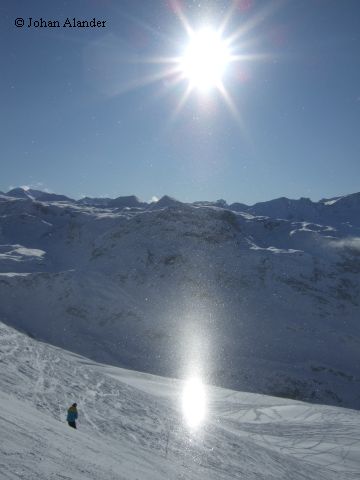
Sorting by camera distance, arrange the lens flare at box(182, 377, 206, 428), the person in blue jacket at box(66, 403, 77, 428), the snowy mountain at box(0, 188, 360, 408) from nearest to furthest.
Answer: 1. the person in blue jacket at box(66, 403, 77, 428)
2. the lens flare at box(182, 377, 206, 428)
3. the snowy mountain at box(0, 188, 360, 408)

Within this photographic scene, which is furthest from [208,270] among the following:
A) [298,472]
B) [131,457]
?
[131,457]

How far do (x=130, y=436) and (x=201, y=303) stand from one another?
78310 mm

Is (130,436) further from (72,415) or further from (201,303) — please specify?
(201,303)

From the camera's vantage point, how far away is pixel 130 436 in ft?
63.3

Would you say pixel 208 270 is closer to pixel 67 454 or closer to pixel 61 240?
pixel 61 240

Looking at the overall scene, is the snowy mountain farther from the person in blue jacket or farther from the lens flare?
the person in blue jacket

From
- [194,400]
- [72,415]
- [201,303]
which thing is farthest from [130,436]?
[201,303]

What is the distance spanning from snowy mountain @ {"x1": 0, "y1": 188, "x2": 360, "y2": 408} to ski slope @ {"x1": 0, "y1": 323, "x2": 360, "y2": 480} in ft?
110

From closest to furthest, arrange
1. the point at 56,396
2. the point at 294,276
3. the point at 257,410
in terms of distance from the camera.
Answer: the point at 56,396
the point at 257,410
the point at 294,276

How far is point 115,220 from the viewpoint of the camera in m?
169

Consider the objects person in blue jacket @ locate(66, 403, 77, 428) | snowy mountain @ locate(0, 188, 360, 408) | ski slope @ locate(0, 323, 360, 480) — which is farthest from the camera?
snowy mountain @ locate(0, 188, 360, 408)

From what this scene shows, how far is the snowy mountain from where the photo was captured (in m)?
75.1

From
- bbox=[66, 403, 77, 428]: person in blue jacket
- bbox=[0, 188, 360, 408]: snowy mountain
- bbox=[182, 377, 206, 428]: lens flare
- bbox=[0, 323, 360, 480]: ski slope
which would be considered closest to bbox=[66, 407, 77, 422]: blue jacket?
bbox=[66, 403, 77, 428]: person in blue jacket

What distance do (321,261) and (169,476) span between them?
11420cm
